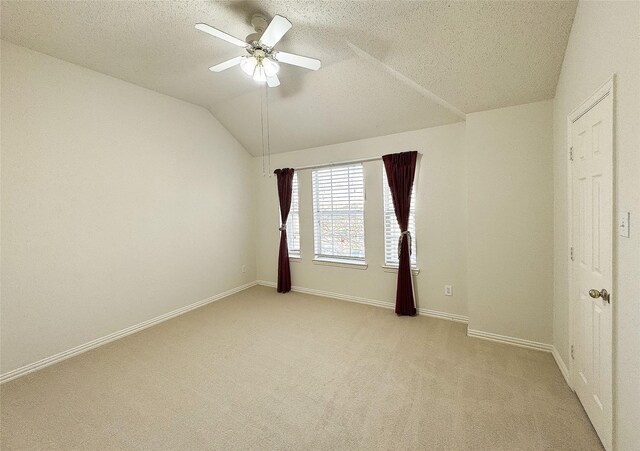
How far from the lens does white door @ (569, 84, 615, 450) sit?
4.85 feet

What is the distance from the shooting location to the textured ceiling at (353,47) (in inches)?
77.0

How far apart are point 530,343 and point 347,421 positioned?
2.04 metres

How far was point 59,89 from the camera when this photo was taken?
2.61 metres

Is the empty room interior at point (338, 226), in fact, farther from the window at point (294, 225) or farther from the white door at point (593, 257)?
the window at point (294, 225)

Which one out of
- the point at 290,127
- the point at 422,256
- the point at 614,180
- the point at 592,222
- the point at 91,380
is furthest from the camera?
the point at 290,127

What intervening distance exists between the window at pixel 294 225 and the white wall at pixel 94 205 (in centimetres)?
122

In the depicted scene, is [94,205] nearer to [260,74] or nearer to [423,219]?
[260,74]

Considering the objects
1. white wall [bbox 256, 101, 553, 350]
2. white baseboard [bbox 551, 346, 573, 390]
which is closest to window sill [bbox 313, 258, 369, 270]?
white wall [bbox 256, 101, 553, 350]

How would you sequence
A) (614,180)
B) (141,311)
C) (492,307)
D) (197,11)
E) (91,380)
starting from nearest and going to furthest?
(614,180) < (197,11) < (91,380) < (492,307) < (141,311)

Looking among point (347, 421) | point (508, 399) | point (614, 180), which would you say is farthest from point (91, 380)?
point (614, 180)

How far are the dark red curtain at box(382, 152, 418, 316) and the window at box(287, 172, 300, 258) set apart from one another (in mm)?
1682

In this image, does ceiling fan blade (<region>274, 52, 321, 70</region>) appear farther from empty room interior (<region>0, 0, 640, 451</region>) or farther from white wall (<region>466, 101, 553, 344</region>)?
white wall (<region>466, 101, 553, 344</region>)

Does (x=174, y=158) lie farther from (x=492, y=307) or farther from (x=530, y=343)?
(x=530, y=343)

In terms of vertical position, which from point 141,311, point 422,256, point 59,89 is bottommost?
point 141,311
